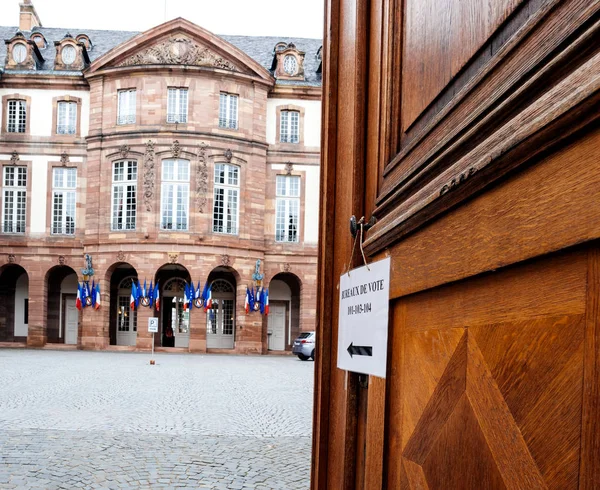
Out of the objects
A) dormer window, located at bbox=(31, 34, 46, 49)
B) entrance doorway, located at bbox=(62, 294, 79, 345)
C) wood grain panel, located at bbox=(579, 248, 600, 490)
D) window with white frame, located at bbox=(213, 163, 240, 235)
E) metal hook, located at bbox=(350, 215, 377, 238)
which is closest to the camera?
wood grain panel, located at bbox=(579, 248, 600, 490)

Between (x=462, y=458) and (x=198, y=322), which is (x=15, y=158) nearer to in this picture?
(x=198, y=322)

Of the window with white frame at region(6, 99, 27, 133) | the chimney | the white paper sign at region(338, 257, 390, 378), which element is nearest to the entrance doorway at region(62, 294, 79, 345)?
the window with white frame at region(6, 99, 27, 133)

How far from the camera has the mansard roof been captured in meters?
32.9

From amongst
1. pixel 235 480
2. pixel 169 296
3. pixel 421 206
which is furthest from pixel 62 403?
pixel 169 296

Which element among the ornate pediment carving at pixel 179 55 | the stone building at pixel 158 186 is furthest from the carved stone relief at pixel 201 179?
the ornate pediment carving at pixel 179 55

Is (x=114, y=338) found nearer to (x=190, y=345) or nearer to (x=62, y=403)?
(x=190, y=345)

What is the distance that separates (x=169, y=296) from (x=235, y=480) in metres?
27.3

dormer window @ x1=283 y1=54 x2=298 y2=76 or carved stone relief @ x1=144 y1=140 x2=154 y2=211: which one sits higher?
dormer window @ x1=283 y1=54 x2=298 y2=76

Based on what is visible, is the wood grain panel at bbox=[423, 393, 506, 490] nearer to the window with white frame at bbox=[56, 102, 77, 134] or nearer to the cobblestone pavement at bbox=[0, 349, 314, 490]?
the cobblestone pavement at bbox=[0, 349, 314, 490]

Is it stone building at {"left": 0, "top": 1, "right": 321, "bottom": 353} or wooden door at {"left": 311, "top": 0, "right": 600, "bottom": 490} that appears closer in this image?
wooden door at {"left": 311, "top": 0, "right": 600, "bottom": 490}

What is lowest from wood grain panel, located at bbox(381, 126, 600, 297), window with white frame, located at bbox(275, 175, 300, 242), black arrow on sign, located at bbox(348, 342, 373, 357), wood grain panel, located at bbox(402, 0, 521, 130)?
black arrow on sign, located at bbox(348, 342, 373, 357)

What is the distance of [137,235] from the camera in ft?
99.3

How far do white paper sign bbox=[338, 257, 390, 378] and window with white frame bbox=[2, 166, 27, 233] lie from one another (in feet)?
105

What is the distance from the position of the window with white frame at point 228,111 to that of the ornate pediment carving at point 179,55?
3.81ft
